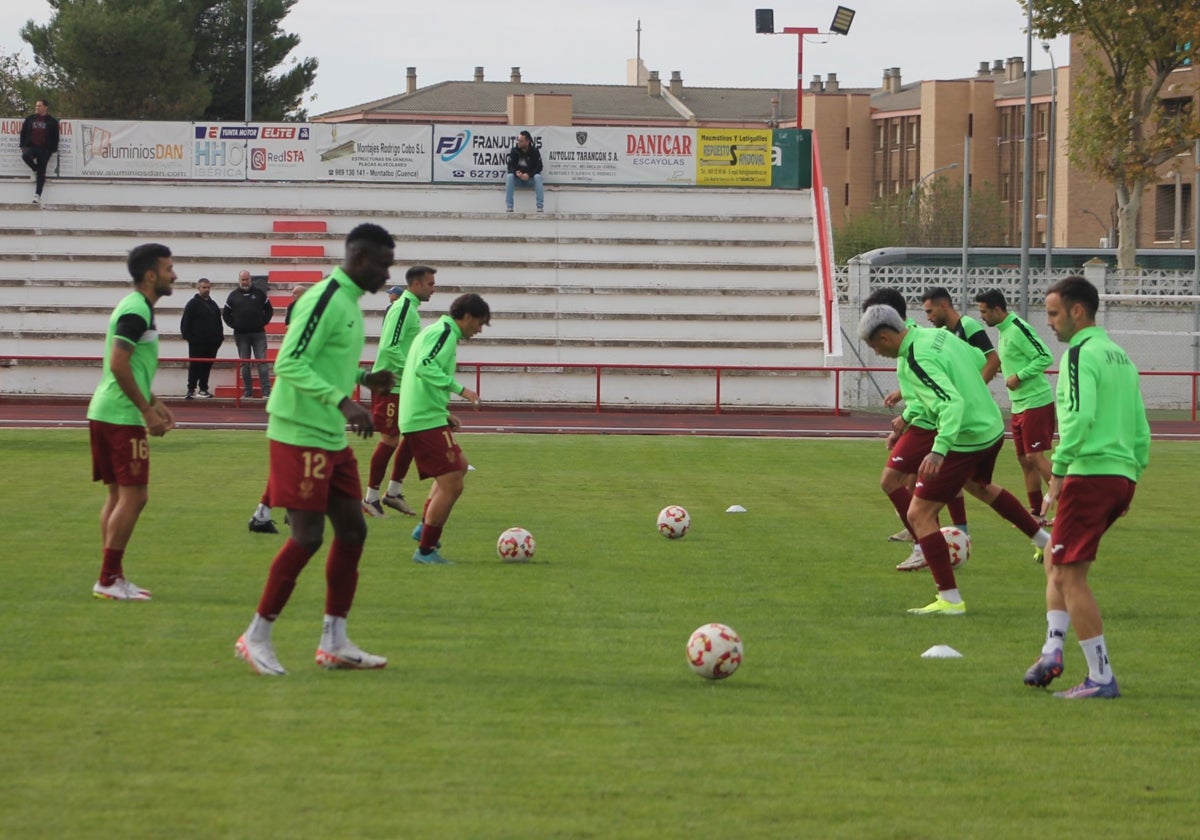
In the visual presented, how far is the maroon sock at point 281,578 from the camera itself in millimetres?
7617

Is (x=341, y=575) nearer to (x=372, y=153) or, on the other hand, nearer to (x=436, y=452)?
(x=436, y=452)

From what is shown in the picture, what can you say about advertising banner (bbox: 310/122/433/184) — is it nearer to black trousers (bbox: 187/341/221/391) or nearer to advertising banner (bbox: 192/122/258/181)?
advertising banner (bbox: 192/122/258/181)

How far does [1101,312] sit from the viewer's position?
35.7 m

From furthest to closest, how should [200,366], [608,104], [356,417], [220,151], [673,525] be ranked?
[608,104], [220,151], [200,366], [673,525], [356,417]

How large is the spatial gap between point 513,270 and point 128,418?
2458 cm

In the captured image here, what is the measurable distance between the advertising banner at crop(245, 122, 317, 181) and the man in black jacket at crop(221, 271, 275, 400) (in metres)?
7.27

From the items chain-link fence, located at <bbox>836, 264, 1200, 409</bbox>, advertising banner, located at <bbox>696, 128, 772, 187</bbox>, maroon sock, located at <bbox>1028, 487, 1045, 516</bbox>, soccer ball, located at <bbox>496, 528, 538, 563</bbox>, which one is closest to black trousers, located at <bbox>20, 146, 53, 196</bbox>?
advertising banner, located at <bbox>696, 128, 772, 187</bbox>

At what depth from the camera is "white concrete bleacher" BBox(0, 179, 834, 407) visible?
3131 cm

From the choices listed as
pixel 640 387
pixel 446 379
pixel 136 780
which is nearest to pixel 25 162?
pixel 640 387

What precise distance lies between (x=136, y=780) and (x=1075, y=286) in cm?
478

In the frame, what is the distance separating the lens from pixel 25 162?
34.7 metres

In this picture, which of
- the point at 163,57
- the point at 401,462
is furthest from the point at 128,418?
the point at 163,57

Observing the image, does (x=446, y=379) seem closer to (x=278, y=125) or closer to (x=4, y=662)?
(x=4, y=662)

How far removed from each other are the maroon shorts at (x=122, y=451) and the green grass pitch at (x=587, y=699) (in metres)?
0.79
